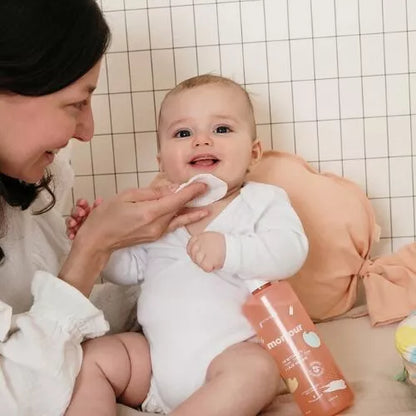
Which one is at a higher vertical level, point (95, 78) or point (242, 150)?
point (95, 78)

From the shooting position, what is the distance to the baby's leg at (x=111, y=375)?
1.13m

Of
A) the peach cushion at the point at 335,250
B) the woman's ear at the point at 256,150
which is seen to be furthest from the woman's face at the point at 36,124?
the peach cushion at the point at 335,250

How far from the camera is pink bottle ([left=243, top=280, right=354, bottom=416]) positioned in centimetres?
118

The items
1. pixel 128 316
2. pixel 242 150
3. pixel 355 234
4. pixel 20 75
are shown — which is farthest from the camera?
pixel 355 234

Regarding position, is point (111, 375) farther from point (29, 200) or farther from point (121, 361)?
point (29, 200)

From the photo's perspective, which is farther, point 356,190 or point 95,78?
point 356,190

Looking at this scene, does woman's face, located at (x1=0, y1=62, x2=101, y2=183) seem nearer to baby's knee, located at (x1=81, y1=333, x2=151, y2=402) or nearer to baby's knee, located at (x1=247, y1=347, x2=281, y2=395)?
baby's knee, located at (x1=81, y1=333, x2=151, y2=402)

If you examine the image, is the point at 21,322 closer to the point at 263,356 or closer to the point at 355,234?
the point at 263,356

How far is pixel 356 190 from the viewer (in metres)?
1.72

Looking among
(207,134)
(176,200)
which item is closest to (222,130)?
(207,134)

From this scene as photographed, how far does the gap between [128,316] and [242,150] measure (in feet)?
1.54

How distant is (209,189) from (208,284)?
7.3 inches

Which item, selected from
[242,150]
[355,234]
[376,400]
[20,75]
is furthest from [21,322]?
[355,234]

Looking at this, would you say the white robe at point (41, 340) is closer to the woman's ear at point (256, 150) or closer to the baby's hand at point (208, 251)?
the baby's hand at point (208, 251)
